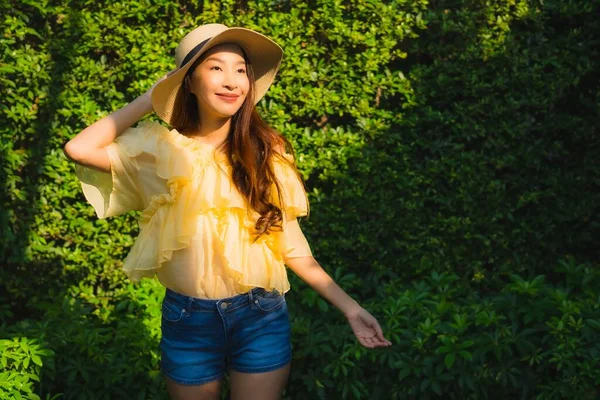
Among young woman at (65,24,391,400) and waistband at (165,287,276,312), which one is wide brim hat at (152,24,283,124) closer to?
young woman at (65,24,391,400)

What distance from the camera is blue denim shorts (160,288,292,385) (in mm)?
2475

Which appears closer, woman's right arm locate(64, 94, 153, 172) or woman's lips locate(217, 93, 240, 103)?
woman's right arm locate(64, 94, 153, 172)

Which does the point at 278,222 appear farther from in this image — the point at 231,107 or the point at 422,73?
the point at 422,73

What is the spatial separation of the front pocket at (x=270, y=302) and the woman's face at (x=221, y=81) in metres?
0.58

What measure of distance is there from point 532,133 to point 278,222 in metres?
2.56

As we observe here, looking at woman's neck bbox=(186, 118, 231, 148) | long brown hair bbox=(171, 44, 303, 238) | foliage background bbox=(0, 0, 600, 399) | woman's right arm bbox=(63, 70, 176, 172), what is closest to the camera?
woman's right arm bbox=(63, 70, 176, 172)

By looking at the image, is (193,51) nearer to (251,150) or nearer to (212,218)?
(251,150)

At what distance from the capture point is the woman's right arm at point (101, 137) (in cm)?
244

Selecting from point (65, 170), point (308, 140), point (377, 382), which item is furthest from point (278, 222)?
point (65, 170)

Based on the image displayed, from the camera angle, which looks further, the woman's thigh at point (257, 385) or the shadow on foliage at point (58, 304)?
the shadow on foliage at point (58, 304)

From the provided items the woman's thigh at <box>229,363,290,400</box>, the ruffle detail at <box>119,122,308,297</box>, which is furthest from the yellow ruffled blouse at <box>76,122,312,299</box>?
the woman's thigh at <box>229,363,290,400</box>

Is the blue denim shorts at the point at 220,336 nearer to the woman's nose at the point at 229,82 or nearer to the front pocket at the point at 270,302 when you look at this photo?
A: the front pocket at the point at 270,302

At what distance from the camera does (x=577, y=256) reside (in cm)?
479

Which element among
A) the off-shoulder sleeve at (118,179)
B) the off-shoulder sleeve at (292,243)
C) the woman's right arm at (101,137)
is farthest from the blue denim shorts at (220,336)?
the woman's right arm at (101,137)
